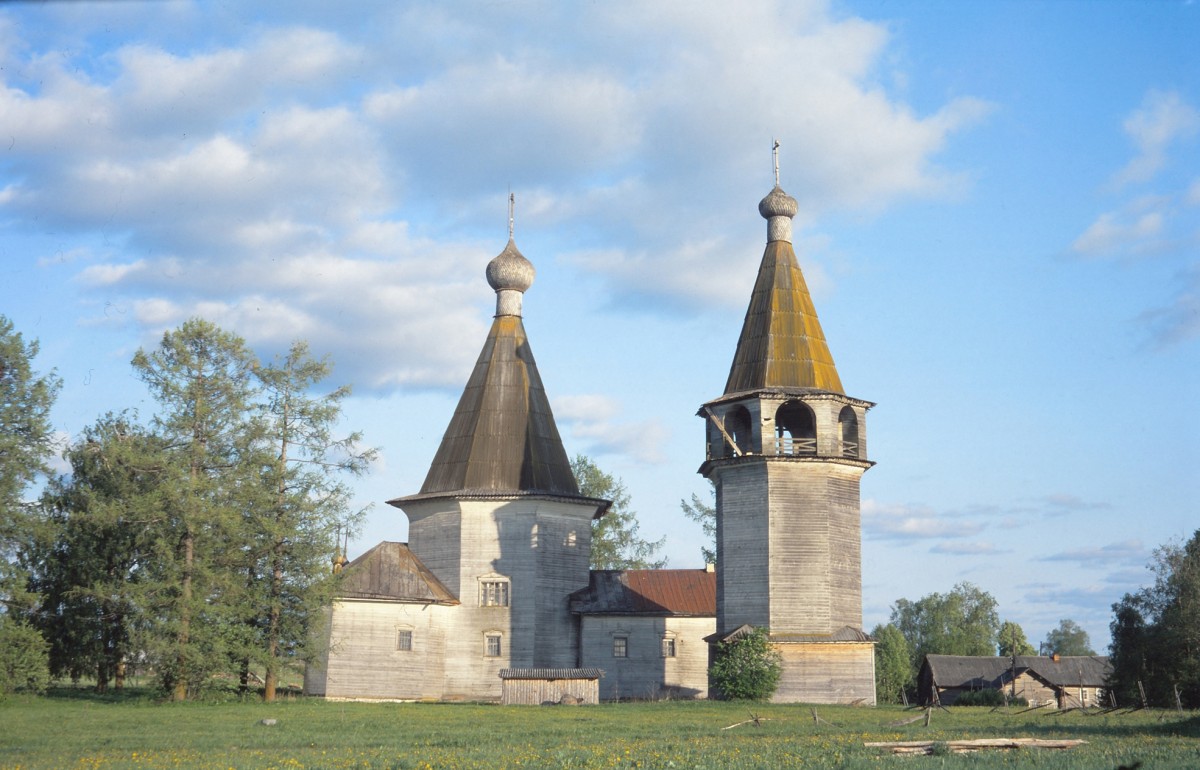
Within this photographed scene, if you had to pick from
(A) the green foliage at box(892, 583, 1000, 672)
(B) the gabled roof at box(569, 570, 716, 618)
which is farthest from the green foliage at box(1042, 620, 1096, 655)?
(B) the gabled roof at box(569, 570, 716, 618)

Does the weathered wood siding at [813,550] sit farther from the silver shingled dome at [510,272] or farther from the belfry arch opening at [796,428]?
the silver shingled dome at [510,272]

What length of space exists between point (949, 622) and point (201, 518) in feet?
219

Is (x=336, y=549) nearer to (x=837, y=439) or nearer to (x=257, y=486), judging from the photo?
(x=257, y=486)

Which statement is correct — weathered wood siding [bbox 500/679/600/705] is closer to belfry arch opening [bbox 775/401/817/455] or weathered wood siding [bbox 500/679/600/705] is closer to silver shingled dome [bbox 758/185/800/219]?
belfry arch opening [bbox 775/401/817/455]

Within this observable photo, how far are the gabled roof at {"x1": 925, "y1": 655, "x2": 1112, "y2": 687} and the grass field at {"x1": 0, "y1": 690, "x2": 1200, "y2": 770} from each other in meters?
30.8

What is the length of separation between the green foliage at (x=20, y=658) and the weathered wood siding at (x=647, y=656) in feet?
52.7

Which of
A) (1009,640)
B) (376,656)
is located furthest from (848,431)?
(1009,640)

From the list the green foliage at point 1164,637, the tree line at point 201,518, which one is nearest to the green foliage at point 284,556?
the tree line at point 201,518

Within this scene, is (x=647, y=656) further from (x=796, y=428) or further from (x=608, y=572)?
(x=796, y=428)

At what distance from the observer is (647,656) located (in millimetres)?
39219

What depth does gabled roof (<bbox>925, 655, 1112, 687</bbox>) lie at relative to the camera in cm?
5950

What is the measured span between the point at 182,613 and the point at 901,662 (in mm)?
48168

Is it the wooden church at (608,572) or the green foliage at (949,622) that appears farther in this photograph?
the green foliage at (949,622)

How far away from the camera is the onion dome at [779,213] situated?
127 ft
